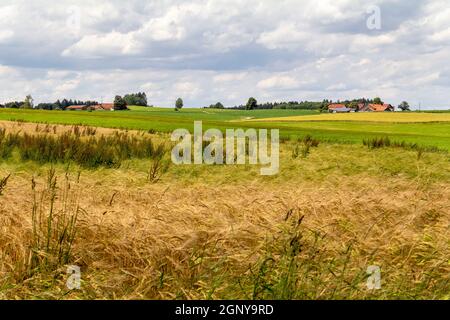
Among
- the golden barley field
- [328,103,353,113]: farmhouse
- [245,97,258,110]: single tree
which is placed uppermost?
[245,97,258,110]: single tree

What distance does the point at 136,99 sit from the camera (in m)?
150

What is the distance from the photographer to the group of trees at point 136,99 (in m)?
148

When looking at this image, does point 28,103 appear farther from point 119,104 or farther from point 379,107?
point 379,107

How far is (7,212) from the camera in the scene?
18.7ft

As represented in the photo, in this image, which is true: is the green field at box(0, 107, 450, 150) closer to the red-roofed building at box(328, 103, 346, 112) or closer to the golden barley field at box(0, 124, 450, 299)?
the golden barley field at box(0, 124, 450, 299)

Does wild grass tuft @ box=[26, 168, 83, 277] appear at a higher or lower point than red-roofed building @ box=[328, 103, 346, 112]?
lower

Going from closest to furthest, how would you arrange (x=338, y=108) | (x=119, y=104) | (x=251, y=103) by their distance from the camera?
(x=119, y=104) < (x=338, y=108) < (x=251, y=103)

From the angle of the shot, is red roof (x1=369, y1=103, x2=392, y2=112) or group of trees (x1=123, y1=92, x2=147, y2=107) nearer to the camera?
red roof (x1=369, y1=103, x2=392, y2=112)

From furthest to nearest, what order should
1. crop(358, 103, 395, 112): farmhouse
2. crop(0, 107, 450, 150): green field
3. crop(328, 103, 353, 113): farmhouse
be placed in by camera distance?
1. crop(328, 103, 353, 113): farmhouse
2. crop(358, 103, 395, 112): farmhouse
3. crop(0, 107, 450, 150): green field

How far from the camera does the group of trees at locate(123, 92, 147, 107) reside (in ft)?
485

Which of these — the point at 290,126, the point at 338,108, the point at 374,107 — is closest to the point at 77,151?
the point at 290,126

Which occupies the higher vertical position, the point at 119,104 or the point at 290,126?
the point at 119,104

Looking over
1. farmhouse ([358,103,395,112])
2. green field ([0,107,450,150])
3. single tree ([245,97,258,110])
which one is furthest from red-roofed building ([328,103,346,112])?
green field ([0,107,450,150])

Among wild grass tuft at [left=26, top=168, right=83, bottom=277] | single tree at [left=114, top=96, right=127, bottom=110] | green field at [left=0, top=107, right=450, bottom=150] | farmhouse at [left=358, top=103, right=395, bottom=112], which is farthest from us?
farmhouse at [left=358, top=103, right=395, bottom=112]
